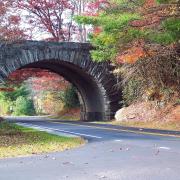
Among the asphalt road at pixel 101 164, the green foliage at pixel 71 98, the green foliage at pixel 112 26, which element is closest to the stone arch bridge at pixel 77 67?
the green foliage at pixel 71 98

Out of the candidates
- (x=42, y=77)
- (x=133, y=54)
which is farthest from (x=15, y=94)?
(x=133, y=54)

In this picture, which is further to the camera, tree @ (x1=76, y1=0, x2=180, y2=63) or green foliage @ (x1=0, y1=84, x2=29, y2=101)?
green foliage @ (x1=0, y1=84, x2=29, y2=101)

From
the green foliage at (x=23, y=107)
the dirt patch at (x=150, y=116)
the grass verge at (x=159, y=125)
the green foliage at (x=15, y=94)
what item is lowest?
the grass verge at (x=159, y=125)

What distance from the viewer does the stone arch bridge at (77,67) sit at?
2923cm

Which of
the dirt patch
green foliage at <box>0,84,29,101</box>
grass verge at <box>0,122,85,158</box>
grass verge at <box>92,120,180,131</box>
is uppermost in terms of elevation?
green foliage at <box>0,84,29,101</box>

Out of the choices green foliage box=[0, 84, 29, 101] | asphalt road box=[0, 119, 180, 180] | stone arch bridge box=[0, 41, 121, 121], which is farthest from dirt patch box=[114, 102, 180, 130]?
green foliage box=[0, 84, 29, 101]

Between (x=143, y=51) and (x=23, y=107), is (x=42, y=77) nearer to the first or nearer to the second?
(x=23, y=107)

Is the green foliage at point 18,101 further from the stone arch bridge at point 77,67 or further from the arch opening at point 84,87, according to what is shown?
the stone arch bridge at point 77,67

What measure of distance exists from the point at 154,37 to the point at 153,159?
309 inches

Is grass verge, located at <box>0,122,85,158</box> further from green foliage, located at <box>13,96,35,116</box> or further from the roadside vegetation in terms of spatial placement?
green foliage, located at <box>13,96,35,116</box>

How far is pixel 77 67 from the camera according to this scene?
3169 cm

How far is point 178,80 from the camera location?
→ 25.6m

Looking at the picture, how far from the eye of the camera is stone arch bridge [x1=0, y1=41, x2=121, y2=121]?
29.2 m

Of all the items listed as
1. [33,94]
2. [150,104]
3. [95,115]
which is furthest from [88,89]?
[33,94]
